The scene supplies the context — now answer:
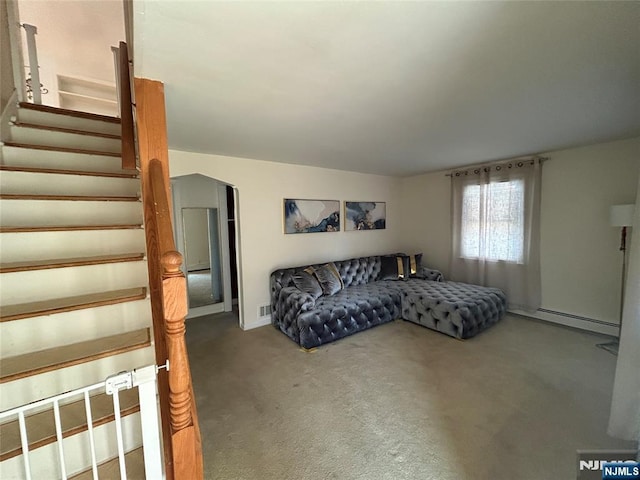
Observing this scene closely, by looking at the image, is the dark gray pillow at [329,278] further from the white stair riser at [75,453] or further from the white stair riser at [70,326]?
the white stair riser at [75,453]

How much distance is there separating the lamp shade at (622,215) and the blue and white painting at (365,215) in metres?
3.03

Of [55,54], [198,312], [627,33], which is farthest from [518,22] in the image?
[55,54]

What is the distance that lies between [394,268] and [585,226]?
2.47 meters

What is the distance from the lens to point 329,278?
3.82 m

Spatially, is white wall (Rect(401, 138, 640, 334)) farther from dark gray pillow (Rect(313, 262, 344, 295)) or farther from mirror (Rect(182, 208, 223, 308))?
mirror (Rect(182, 208, 223, 308))

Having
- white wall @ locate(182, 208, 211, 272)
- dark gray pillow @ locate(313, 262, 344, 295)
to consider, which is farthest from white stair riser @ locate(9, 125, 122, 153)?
dark gray pillow @ locate(313, 262, 344, 295)

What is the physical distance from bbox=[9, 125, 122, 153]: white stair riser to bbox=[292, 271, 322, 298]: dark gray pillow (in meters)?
2.32

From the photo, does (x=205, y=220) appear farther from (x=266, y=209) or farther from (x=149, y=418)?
(x=149, y=418)

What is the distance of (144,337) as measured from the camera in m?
1.50

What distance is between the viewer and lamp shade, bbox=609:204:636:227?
259cm

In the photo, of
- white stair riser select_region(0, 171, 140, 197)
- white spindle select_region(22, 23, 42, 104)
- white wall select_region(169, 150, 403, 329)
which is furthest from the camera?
white wall select_region(169, 150, 403, 329)

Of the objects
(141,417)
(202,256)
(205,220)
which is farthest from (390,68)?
(202,256)

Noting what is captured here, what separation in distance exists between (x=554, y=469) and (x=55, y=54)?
6613 millimetres

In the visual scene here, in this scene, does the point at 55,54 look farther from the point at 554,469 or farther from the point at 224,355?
the point at 554,469
